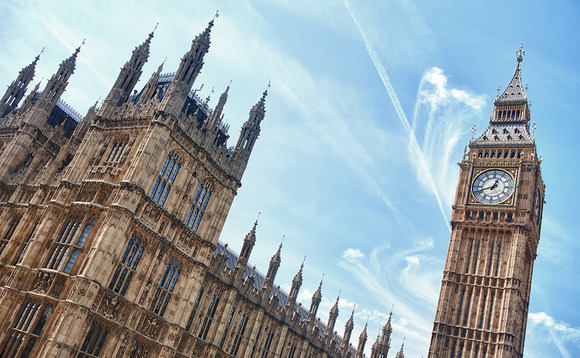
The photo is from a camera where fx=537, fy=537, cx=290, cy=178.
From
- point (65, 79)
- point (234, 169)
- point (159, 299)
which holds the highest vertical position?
point (65, 79)

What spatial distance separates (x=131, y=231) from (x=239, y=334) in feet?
57.3

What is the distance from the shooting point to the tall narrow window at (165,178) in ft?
121

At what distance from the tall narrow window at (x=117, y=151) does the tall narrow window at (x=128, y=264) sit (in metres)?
5.54

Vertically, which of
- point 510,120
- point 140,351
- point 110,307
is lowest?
point 140,351

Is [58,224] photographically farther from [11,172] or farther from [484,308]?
[484,308]

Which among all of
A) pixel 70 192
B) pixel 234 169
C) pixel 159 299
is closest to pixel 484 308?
pixel 234 169

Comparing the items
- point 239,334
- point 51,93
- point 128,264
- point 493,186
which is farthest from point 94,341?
point 493,186

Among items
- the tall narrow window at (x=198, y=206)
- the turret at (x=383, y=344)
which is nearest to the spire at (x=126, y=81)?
the tall narrow window at (x=198, y=206)

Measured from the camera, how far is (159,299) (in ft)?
121

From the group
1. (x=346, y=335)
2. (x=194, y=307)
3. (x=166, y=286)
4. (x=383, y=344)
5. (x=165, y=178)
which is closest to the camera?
(x=165, y=178)

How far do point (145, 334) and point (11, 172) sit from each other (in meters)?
19.5

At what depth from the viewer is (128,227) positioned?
34188 mm

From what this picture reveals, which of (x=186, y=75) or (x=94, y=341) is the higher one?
(x=186, y=75)

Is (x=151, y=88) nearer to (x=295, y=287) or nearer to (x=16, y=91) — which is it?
(x=16, y=91)
